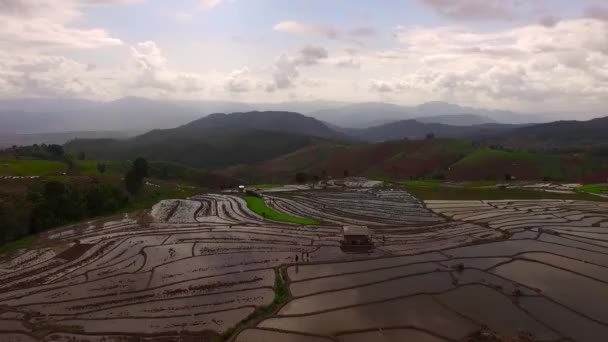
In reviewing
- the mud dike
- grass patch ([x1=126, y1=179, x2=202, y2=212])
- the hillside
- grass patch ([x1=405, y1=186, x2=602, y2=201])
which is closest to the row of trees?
grass patch ([x1=126, y1=179, x2=202, y2=212])

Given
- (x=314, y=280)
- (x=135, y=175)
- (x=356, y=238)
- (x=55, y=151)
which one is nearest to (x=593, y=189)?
(x=356, y=238)

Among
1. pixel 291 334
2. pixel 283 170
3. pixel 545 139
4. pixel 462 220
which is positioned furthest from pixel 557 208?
pixel 545 139

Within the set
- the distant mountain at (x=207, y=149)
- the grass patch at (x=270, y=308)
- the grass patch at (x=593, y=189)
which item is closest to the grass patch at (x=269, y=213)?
the grass patch at (x=270, y=308)

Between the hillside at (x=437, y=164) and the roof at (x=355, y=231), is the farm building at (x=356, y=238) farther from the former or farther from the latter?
the hillside at (x=437, y=164)

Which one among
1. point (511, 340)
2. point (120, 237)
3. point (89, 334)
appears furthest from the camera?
point (120, 237)

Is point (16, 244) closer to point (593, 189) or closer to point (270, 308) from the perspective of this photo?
point (270, 308)

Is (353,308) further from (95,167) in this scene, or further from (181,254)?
(95,167)
